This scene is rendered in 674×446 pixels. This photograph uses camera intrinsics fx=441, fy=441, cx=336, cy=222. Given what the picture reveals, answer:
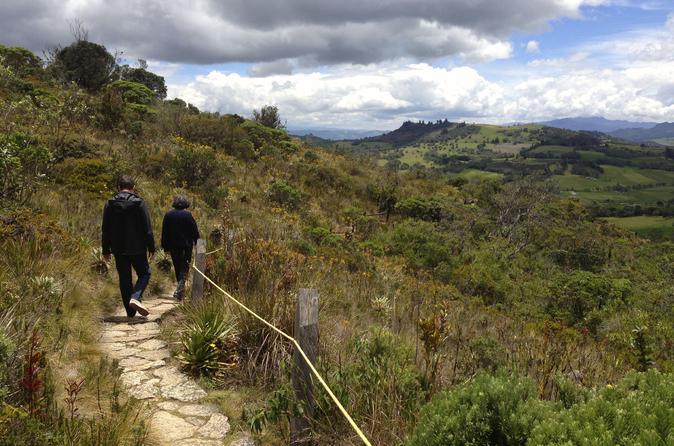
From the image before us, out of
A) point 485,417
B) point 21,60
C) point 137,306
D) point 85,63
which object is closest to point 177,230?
point 137,306

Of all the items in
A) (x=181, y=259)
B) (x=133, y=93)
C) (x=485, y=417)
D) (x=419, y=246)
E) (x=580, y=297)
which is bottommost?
(x=580, y=297)

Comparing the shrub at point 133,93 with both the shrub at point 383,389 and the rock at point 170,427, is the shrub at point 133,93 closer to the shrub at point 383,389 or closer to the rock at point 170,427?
the rock at point 170,427

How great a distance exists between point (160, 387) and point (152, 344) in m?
1.17

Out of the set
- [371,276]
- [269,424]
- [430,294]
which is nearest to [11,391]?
[269,424]

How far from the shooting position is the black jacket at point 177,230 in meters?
6.86

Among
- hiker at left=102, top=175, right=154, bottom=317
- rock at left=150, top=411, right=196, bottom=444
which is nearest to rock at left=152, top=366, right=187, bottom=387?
rock at left=150, top=411, right=196, bottom=444

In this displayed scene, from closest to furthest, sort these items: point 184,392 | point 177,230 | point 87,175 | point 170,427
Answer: point 170,427 → point 184,392 → point 177,230 → point 87,175

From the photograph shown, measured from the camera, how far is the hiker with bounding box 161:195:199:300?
22.5 feet

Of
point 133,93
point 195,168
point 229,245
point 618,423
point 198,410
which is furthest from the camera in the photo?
point 133,93

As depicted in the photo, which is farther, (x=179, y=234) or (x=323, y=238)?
(x=323, y=238)

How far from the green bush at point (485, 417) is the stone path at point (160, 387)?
175 centimetres

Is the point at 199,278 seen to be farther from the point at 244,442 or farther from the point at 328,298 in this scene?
the point at 244,442

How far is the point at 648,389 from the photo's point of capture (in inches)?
88.1

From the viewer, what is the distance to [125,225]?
228 inches
